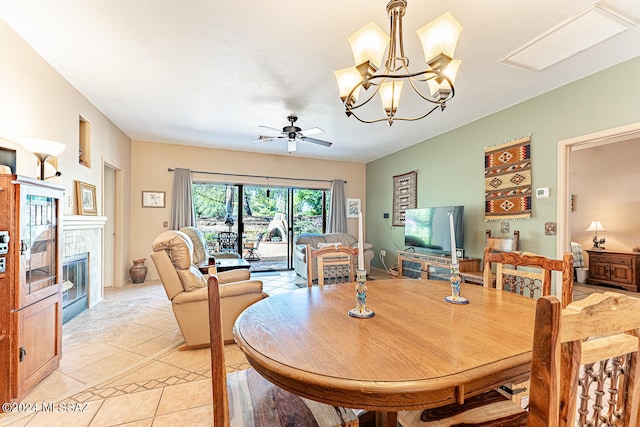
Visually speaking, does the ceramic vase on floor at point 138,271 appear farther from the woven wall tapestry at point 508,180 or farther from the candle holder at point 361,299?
the woven wall tapestry at point 508,180

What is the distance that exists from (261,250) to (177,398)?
4.61 metres

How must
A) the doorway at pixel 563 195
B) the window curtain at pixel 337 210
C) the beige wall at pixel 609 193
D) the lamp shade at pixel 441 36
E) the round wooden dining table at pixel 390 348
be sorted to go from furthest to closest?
the window curtain at pixel 337 210
the beige wall at pixel 609 193
the doorway at pixel 563 195
the lamp shade at pixel 441 36
the round wooden dining table at pixel 390 348

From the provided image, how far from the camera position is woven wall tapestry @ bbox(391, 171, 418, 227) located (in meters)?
5.43

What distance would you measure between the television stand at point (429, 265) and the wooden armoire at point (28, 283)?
4.13 meters

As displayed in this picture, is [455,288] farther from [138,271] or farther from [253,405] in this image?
[138,271]

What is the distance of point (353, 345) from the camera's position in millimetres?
1025

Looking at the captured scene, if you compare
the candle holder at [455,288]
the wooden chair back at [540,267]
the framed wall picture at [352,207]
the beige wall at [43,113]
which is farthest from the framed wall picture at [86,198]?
the framed wall picture at [352,207]

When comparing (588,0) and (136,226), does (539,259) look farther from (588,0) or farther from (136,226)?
(136,226)

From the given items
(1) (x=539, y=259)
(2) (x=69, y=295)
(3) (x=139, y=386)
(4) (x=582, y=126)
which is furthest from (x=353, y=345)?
(2) (x=69, y=295)

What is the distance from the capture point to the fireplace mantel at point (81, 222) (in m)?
3.23

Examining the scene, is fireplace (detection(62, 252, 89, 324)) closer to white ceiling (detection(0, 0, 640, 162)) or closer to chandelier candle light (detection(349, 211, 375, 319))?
white ceiling (detection(0, 0, 640, 162))

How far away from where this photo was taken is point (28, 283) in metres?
1.96

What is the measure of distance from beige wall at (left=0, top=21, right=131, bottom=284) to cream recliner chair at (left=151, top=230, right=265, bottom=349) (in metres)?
1.31

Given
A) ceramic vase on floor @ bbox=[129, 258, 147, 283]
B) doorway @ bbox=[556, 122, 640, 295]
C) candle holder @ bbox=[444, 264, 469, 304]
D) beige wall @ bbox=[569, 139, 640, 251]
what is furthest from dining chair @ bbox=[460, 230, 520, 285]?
ceramic vase on floor @ bbox=[129, 258, 147, 283]
